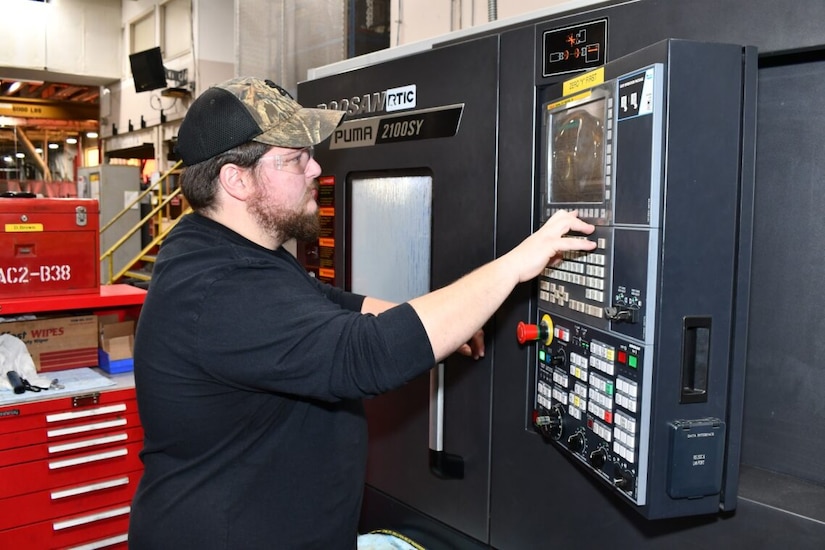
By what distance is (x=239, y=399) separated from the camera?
125 centimetres

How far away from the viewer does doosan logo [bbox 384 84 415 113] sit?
1.73m

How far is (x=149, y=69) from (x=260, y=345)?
264 inches

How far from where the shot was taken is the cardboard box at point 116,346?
261cm

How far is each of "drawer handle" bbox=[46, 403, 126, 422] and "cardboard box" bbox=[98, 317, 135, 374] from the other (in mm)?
205

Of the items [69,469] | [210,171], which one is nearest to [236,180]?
[210,171]

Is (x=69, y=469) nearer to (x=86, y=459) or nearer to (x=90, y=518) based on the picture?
(x=86, y=459)

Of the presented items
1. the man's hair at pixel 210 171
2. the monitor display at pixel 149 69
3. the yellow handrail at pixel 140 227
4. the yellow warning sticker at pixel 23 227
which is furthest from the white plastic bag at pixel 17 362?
the monitor display at pixel 149 69

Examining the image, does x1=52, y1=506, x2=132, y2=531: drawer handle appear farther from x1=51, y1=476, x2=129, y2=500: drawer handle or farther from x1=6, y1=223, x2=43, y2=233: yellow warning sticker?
x1=6, y1=223, x2=43, y2=233: yellow warning sticker

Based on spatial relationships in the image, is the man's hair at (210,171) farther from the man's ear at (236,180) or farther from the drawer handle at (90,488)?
the drawer handle at (90,488)

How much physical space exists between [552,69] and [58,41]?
8.37 metres

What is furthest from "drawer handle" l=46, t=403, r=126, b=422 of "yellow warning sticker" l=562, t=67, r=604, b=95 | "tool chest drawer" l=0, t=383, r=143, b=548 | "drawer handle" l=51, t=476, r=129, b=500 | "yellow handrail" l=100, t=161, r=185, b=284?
"yellow handrail" l=100, t=161, r=185, b=284

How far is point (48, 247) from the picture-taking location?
8.03ft

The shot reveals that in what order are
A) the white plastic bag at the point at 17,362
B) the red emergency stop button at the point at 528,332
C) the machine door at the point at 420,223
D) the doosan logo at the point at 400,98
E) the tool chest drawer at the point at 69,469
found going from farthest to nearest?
the white plastic bag at the point at 17,362, the tool chest drawer at the point at 69,469, the doosan logo at the point at 400,98, the machine door at the point at 420,223, the red emergency stop button at the point at 528,332

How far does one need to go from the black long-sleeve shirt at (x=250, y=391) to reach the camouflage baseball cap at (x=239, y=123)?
151 millimetres
